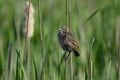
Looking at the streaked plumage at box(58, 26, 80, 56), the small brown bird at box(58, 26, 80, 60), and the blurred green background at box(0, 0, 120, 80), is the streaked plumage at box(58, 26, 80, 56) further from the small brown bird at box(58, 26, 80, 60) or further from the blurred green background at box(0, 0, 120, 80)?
the blurred green background at box(0, 0, 120, 80)

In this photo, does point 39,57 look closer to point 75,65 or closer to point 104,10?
point 75,65

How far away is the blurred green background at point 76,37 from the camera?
393 centimetres

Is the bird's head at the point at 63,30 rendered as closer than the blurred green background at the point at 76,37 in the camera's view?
Yes

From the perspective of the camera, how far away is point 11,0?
6.69 m

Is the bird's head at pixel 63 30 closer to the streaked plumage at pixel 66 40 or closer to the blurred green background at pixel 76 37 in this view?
the streaked plumage at pixel 66 40

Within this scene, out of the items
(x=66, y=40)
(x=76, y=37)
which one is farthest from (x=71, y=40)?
(x=76, y=37)

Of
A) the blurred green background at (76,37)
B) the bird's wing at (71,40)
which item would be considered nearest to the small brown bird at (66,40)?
the bird's wing at (71,40)

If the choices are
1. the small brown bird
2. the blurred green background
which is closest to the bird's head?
the small brown bird

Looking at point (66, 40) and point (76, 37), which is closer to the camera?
point (66, 40)

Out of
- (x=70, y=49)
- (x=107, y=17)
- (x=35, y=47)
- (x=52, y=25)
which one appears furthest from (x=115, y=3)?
(x=70, y=49)

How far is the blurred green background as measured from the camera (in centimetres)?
393

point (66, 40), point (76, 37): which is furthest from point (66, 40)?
point (76, 37)

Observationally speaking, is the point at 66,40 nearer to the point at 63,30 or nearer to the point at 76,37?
the point at 63,30

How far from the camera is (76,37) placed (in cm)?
475
